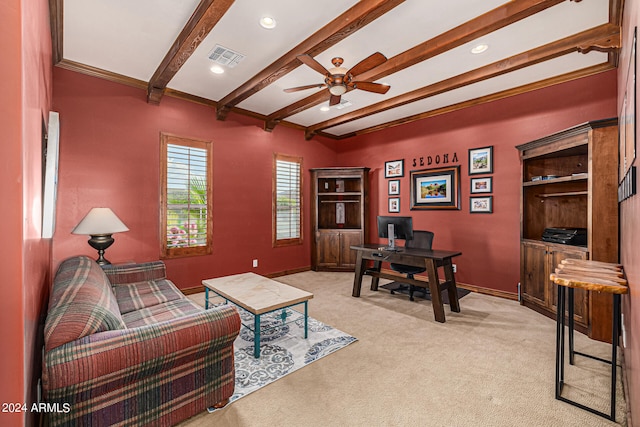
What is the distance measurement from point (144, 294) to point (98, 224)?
0.98 metres

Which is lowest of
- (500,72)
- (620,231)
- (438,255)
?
(438,255)

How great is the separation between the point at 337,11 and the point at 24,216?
259cm

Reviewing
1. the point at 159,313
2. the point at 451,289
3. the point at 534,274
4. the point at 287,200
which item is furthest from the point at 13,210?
the point at 287,200

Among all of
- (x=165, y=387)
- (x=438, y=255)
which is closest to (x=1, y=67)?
(x=165, y=387)

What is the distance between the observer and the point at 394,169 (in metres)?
5.56

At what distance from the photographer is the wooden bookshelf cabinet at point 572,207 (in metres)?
2.72

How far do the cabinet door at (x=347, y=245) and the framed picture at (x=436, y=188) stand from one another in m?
1.23

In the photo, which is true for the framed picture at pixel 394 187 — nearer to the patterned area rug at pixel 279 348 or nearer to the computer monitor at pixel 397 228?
the computer monitor at pixel 397 228

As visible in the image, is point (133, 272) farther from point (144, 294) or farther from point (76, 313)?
Result: point (76, 313)

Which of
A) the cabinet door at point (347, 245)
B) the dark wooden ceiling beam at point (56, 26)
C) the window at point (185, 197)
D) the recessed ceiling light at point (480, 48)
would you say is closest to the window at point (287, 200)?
the cabinet door at point (347, 245)

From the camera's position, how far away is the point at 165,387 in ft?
5.34

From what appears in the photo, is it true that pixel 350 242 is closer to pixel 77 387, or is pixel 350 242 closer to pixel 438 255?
pixel 438 255

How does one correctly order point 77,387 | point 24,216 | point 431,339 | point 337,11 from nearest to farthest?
1. point 24,216
2. point 77,387
3. point 337,11
4. point 431,339

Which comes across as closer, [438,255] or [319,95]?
[438,255]
